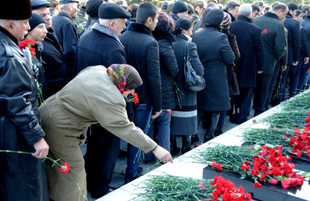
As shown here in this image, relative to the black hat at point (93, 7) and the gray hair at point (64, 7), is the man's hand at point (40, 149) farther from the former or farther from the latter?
the gray hair at point (64, 7)

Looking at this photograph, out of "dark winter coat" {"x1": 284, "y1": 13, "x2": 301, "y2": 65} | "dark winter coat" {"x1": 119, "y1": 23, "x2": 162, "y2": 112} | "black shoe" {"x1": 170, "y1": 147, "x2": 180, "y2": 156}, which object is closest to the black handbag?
"dark winter coat" {"x1": 119, "y1": 23, "x2": 162, "y2": 112}

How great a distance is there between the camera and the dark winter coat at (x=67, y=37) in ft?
12.9

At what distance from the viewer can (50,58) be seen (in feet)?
11.1

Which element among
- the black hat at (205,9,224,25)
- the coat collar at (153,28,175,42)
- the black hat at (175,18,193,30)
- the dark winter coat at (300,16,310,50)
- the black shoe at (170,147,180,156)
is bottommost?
the black shoe at (170,147,180,156)

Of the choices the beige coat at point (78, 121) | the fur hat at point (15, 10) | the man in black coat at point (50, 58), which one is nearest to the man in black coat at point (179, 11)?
the man in black coat at point (50, 58)

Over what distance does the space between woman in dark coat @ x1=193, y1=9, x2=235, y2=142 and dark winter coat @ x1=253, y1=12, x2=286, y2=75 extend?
171 centimetres

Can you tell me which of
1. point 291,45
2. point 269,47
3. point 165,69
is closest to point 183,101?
point 165,69

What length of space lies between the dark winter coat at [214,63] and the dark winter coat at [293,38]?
299 centimetres

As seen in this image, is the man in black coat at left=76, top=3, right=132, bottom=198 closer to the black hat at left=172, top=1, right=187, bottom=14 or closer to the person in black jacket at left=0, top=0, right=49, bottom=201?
the person in black jacket at left=0, top=0, right=49, bottom=201

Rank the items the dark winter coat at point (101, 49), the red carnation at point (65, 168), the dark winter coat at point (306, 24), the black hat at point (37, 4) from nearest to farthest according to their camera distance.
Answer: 1. the red carnation at point (65, 168)
2. the dark winter coat at point (101, 49)
3. the black hat at point (37, 4)
4. the dark winter coat at point (306, 24)

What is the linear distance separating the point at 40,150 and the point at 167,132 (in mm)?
2096

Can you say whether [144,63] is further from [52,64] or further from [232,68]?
[232,68]

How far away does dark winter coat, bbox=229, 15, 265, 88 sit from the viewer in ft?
17.4

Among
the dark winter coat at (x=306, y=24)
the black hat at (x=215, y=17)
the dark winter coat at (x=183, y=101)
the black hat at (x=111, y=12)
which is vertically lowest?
the dark winter coat at (x=183, y=101)
